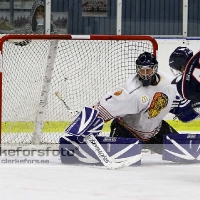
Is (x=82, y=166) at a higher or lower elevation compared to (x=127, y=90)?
lower

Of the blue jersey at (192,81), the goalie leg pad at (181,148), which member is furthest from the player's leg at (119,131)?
the blue jersey at (192,81)

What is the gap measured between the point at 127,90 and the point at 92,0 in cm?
337

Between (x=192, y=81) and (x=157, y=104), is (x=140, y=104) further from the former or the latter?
(x=192, y=81)

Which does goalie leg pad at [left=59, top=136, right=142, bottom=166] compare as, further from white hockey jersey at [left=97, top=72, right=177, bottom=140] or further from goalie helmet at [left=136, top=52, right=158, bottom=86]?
goalie helmet at [left=136, top=52, right=158, bottom=86]

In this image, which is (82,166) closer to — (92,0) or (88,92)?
(88,92)

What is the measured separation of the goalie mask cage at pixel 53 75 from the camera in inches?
270

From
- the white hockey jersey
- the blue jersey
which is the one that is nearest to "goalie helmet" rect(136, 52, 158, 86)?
the white hockey jersey

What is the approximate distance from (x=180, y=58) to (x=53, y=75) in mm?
1259

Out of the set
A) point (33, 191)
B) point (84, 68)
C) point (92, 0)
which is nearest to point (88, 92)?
point (84, 68)

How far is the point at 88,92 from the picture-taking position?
7.39 metres

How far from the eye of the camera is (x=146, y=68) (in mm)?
5883

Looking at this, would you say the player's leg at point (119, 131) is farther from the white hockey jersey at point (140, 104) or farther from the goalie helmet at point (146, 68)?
the goalie helmet at point (146, 68)

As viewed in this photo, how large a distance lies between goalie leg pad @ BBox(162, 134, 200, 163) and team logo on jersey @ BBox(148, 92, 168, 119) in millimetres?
172

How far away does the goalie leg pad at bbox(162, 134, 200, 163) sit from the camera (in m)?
6.02
